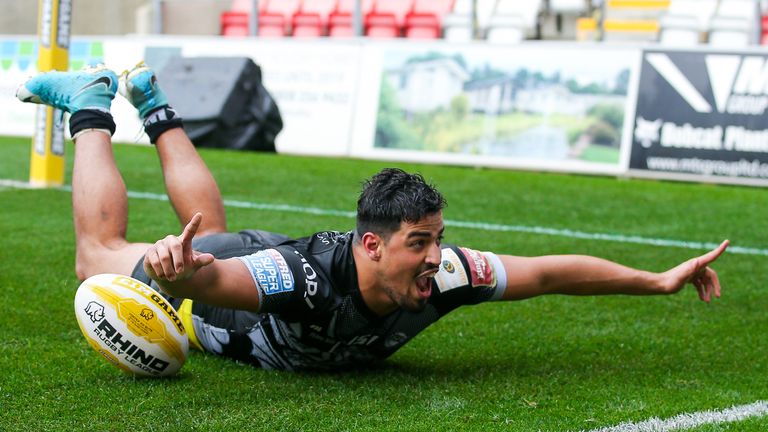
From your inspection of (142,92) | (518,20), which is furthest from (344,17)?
(142,92)

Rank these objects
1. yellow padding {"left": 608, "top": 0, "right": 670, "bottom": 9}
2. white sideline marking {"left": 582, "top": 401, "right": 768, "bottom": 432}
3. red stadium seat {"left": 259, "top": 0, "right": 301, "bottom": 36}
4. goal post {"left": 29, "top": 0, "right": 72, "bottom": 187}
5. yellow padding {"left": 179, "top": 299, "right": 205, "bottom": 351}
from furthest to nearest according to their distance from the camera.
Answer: red stadium seat {"left": 259, "top": 0, "right": 301, "bottom": 36} → yellow padding {"left": 608, "top": 0, "right": 670, "bottom": 9} → goal post {"left": 29, "top": 0, "right": 72, "bottom": 187} → yellow padding {"left": 179, "top": 299, "right": 205, "bottom": 351} → white sideline marking {"left": 582, "top": 401, "right": 768, "bottom": 432}

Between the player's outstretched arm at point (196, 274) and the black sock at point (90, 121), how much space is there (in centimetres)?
192

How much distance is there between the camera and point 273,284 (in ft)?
13.6

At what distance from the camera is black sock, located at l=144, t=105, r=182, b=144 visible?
6055 mm

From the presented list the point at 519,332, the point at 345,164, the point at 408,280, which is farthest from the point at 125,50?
the point at 408,280

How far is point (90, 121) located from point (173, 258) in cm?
231

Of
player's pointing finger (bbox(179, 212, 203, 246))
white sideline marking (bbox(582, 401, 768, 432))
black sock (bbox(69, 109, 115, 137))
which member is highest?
black sock (bbox(69, 109, 115, 137))

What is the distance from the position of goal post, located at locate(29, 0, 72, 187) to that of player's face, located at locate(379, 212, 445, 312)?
6.94 meters

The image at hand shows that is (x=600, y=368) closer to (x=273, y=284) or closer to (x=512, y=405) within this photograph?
(x=512, y=405)

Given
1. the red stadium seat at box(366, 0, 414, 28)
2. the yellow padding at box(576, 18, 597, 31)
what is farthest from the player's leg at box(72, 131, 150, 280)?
the yellow padding at box(576, 18, 597, 31)

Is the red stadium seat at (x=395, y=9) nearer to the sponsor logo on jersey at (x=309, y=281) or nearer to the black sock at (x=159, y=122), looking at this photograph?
the black sock at (x=159, y=122)

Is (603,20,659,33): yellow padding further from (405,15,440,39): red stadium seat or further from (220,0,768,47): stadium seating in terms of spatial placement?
(405,15,440,39): red stadium seat

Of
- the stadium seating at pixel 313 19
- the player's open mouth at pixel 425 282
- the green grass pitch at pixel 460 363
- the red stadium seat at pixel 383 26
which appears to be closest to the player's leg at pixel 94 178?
the green grass pitch at pixel 460 363

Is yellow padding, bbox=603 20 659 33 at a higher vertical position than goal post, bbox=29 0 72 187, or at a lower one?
higher
